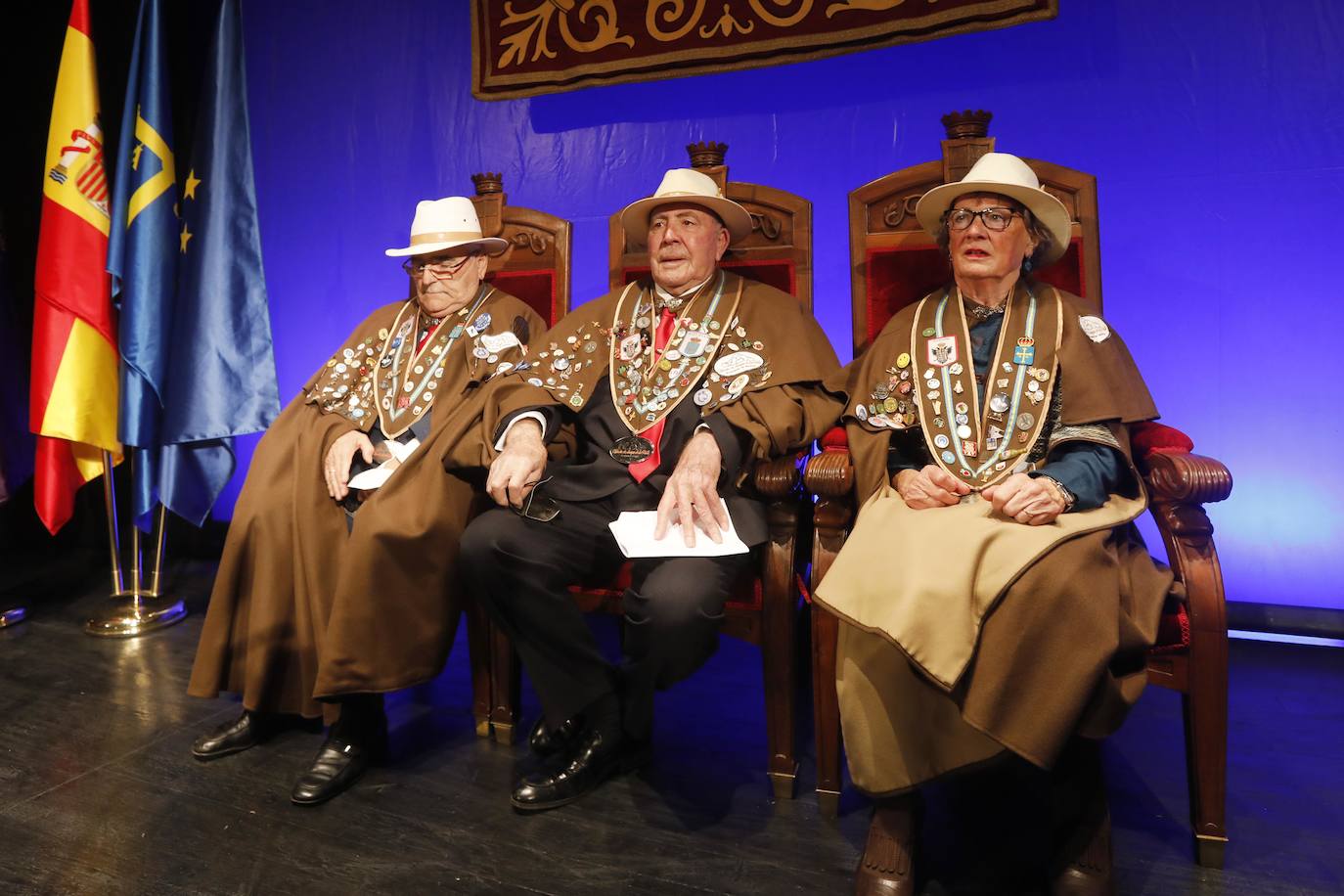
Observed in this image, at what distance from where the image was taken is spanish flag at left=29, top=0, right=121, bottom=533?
132 inches

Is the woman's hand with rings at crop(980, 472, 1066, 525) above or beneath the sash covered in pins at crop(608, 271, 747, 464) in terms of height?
beneath

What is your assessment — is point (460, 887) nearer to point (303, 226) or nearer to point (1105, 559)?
point (1105, 559)

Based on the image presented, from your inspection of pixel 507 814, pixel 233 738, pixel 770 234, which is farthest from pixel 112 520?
pixel 770 234

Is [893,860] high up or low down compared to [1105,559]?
down

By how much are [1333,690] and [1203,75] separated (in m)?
1.96

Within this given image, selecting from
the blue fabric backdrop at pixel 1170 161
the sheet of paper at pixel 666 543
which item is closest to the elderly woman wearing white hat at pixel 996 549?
the sheet of paper at pixel 666 543

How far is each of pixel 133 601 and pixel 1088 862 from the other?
11.3 feet

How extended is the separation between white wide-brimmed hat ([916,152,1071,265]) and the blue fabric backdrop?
3.13 feet

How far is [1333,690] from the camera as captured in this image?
8.84ft

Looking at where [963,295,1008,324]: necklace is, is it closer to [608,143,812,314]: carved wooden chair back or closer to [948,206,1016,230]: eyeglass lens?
[948,206,1016,230]: eyeglass lens

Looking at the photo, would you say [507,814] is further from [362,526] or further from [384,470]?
[384,470]

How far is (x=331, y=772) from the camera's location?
217 centimetres

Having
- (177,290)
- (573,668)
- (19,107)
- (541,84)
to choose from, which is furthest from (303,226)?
(573,668)

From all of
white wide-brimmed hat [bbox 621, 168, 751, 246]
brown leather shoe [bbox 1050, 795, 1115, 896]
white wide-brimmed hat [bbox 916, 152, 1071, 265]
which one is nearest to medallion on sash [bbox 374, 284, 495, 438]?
white wide-brimmed hat [bbox 621, 168, 751, 246]
